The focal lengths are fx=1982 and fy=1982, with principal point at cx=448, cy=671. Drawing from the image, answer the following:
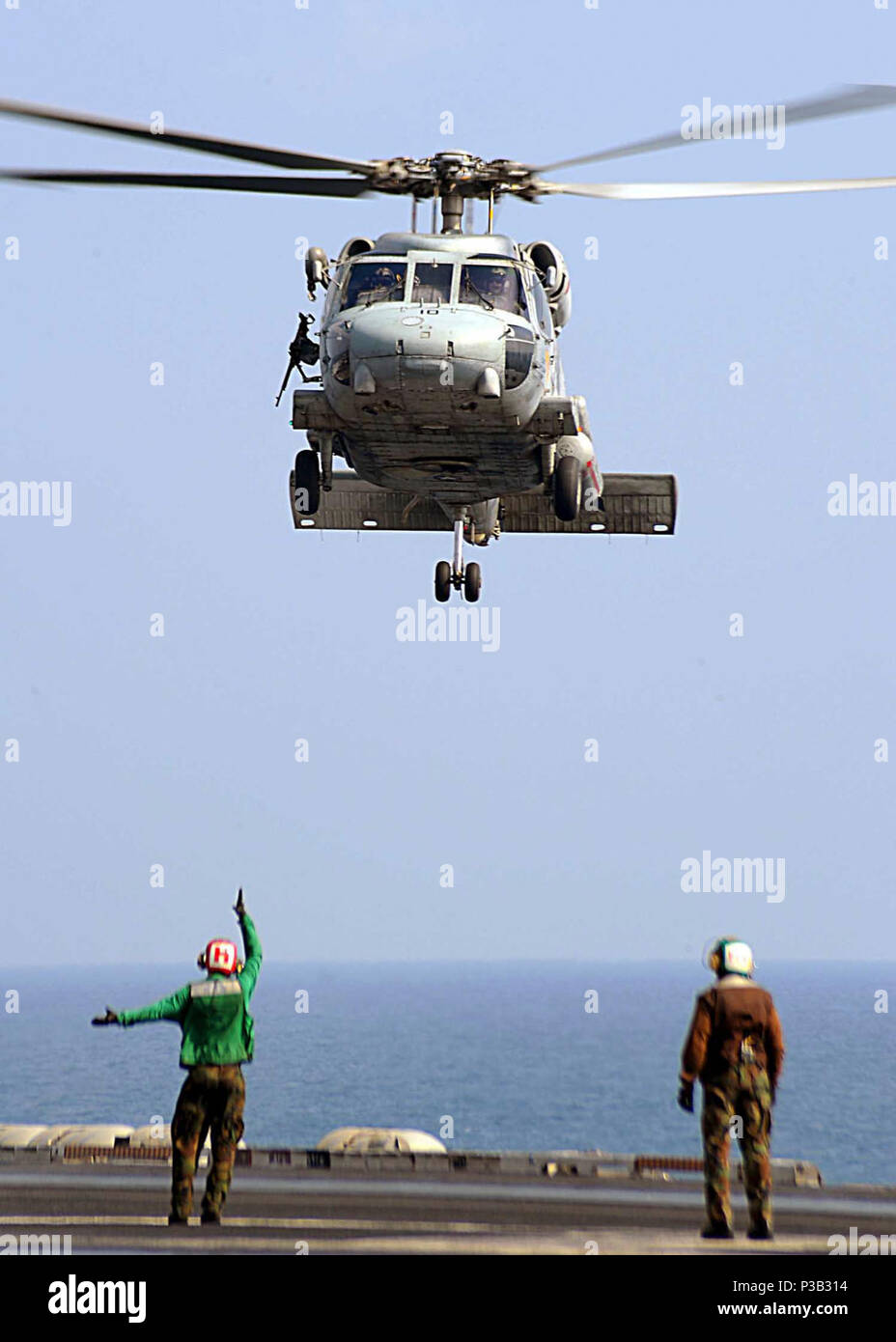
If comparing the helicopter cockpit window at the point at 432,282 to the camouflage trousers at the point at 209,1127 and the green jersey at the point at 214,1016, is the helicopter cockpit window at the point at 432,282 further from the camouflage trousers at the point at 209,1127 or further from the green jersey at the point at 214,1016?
the camouflage trousers at the point at 209,1127

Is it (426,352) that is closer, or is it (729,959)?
(729,959)

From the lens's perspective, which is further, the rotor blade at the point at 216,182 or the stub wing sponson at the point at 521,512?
the stub wing sponson at the point at 521,512

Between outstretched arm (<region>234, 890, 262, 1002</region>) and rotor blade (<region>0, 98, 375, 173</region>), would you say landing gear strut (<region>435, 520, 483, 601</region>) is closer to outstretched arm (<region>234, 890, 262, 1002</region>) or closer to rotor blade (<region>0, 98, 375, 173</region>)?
rotor blade (<region>0, 98, 375, 173</region>)

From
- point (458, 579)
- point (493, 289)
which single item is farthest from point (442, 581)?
point (493, 289)

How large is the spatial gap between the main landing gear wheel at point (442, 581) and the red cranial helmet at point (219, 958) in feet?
45.8

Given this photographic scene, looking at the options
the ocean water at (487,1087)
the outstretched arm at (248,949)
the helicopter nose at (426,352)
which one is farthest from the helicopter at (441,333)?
the ocean water at (487,1087)

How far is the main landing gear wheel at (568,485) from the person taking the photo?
24.7m

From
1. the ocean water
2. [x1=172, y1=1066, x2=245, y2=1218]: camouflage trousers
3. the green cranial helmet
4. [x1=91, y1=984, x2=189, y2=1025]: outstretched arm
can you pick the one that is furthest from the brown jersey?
the ocean water

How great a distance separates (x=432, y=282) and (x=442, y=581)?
5.30 meters

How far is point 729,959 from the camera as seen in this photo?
12.3 metres

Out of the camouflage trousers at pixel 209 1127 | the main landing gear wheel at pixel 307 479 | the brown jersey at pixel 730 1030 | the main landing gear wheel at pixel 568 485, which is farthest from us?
the main landing gear wheel at pixel 307 479

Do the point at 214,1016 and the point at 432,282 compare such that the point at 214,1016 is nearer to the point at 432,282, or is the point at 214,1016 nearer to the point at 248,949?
the point at 248,949

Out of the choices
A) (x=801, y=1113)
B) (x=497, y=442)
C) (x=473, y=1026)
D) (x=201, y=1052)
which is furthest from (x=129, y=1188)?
(x=473, y=1026)
